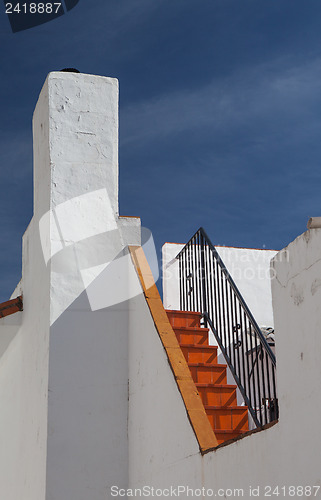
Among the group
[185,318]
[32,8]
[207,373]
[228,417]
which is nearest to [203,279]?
[185,318]

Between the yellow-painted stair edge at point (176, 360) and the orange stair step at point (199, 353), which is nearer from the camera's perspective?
the yellow-painted stair edge at point (176, 360)

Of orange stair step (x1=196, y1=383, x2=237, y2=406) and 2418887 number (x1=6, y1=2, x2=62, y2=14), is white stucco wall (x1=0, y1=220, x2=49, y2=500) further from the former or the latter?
2418887 number (x1=6, y1=2, x2=62, y2=14)

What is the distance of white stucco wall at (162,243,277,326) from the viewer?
43.0 ft

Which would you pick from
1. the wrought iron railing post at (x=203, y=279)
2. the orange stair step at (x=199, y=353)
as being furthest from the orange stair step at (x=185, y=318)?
the orange stair step at (x=199, y=353)

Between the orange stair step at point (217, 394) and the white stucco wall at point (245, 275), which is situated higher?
the white stucco wall at point (245, 275)

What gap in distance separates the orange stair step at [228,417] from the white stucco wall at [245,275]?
20.9 feet

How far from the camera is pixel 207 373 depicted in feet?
23.4

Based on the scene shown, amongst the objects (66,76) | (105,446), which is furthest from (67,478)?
(66,76)

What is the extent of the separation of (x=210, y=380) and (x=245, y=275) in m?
6.89

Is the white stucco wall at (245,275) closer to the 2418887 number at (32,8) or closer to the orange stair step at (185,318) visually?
the orange stair step at (185,318)

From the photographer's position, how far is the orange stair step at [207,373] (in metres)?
7.10

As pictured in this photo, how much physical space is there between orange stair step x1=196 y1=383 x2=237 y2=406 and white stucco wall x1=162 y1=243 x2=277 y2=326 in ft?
19.9

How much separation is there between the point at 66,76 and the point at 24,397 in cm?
384

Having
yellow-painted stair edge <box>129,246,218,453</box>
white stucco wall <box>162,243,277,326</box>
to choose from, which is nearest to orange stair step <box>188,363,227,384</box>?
yellow-painted stair edge <box>129,246,218,453</box>
